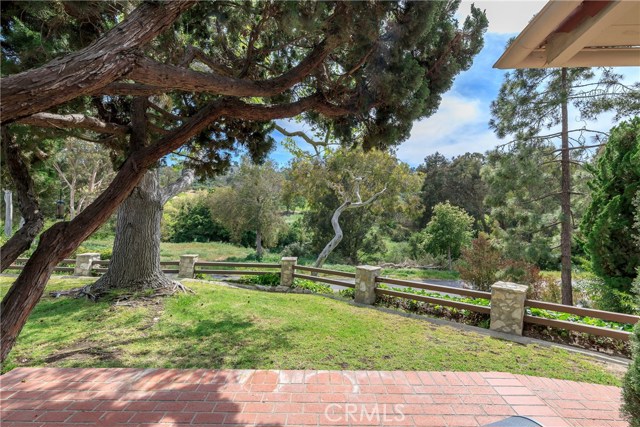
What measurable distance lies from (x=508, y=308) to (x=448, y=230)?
1296cm

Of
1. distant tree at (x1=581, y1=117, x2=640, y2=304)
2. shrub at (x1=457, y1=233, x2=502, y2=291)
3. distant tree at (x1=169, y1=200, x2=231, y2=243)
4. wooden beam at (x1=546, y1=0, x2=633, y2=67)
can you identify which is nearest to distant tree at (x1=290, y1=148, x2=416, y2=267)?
shrub at (x1=457, y1=233, x2=502, y2=291)

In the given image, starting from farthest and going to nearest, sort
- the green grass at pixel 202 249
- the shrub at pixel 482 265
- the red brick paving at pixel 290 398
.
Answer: the green grass at pixel 202 249
the shrub at pixel 482 265
the red brick paving at pixel 290 398

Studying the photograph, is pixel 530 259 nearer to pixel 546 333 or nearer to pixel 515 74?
pixel 546 333

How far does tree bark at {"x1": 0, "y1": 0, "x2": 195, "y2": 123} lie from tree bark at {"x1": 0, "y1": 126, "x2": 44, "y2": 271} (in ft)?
3.90

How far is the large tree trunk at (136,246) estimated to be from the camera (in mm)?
6527

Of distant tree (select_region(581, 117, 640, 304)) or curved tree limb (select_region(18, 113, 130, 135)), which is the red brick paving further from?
distant tree (select_region(581, 117, 640, 304))

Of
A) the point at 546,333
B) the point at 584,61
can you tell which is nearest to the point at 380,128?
the point at 584,61

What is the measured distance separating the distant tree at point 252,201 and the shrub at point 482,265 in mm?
11853

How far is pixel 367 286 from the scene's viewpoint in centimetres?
690

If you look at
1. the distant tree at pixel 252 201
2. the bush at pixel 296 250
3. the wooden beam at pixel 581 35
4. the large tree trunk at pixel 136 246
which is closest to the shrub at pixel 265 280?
the large tree trunk at pixel 136 246

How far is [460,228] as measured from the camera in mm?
Result: 17328

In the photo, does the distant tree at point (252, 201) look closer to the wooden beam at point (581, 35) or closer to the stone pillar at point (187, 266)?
the stone pillar at point (187, 266)

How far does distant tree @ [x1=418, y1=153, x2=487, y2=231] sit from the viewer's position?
25222 mm

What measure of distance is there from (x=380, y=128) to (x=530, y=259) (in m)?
6.64
